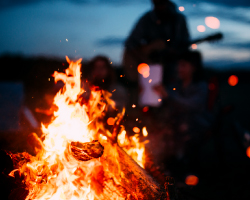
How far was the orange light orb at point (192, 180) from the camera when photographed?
3951 millimetres

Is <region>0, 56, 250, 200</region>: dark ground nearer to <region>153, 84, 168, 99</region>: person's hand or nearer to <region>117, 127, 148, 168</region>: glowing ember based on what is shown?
<region>117, 127, 148, 168</region>: glowing ember

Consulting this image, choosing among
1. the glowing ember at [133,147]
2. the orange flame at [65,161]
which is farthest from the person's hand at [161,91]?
the orange flame at [65,161]

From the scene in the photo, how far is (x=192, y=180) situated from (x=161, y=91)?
6.05 feet

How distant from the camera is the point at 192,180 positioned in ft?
13.3

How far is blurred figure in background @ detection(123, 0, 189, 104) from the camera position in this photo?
17.5 ft

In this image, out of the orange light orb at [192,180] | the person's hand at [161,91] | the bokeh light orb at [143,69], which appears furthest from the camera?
the bokeh light orb at [143,69]

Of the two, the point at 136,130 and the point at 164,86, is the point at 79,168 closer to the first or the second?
the point at 136,130

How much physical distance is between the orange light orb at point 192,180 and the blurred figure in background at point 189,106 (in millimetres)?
382

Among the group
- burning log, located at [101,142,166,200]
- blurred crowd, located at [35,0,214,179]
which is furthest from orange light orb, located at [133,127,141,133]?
burning log, located at [101,142,166,200]

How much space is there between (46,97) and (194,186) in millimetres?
2805

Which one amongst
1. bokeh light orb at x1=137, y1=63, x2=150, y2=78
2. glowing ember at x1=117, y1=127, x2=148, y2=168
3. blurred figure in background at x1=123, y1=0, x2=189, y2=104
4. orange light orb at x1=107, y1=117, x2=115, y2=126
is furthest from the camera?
bokeh light orb at x1=137, y1=63, x2=150, y2=78

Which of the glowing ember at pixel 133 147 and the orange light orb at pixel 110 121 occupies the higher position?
the orange light orb at pixel 110 121

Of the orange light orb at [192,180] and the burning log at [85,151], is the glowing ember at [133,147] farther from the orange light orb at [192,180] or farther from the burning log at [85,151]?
the orange light orb at [192,180]

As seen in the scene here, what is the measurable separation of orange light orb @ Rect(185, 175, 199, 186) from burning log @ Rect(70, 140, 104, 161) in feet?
Result: 7.42
